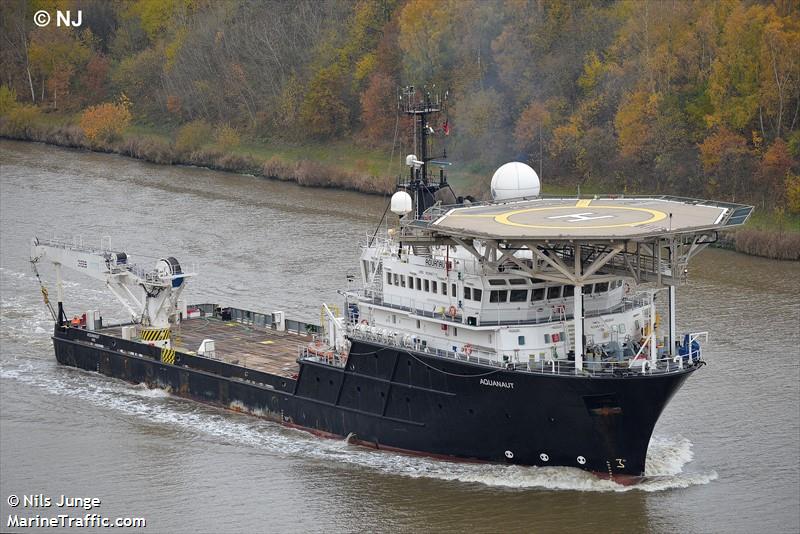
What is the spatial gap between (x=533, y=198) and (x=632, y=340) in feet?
19.2

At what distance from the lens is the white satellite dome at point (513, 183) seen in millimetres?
43344

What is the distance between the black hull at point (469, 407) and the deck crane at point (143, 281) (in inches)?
200

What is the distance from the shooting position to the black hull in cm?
3803

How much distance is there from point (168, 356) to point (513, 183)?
43.1 feet

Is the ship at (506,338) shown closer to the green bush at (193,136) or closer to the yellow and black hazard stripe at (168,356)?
the yellow and black hazard stripe at (168,356)

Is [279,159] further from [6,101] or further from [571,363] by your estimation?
[571,363]

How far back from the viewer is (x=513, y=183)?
43344 mm

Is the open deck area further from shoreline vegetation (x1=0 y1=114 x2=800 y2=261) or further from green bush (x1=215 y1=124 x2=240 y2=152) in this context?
green bush (x1=215 y1=124 x2=240 y2=152)

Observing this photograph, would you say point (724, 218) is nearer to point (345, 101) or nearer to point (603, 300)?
point (603, 300)

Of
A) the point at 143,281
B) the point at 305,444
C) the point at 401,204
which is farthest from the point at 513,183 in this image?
the point at 143,281

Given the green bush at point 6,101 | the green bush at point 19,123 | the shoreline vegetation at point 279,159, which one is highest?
the green bush at point 6,101

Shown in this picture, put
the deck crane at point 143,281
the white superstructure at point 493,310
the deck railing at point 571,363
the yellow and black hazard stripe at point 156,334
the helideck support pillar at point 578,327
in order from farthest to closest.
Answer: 1. the yellow and black hazard stripe at point 156,334
2. the deck crane at point 143,281
3. the white superstructure at point 493,310
4. the deck railing at point 571,363
5. the helideck support pillar at point 578,327

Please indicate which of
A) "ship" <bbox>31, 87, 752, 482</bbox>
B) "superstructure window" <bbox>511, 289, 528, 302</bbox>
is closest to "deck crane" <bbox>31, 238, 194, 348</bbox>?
"ship" <bbox>31, 87, 752, 482</bbox>

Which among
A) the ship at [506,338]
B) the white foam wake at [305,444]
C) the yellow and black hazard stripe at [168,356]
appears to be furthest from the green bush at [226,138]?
the ship at [506,338]
